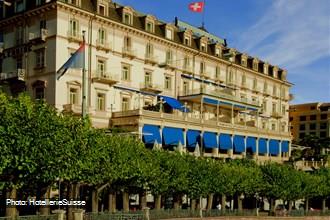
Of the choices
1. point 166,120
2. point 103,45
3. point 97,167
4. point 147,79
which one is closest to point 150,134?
point 166,120

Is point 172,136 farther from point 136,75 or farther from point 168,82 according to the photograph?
point 168,82

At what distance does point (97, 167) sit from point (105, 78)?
2501 cm

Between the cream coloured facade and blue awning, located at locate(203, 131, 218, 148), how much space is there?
12 centimetres

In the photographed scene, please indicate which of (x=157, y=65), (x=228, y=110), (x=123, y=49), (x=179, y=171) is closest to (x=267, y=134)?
(x=228, y=110)

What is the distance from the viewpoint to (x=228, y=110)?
82000 mm

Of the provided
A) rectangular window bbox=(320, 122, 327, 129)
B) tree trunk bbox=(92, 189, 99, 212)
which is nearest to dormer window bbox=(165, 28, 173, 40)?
tree trunk bbox=(92, 189, 99, 212)

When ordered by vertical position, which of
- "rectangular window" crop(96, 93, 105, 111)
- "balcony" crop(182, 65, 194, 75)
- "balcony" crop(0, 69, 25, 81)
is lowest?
"rectangular window" crop(96, 93, 105, 111)

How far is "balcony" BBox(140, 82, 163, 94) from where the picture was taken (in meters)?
67.8

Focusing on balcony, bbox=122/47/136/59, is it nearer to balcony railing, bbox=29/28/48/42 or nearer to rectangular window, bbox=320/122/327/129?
balcony railing, bbox=29/28/48/42

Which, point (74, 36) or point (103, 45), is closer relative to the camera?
point (74, 36)

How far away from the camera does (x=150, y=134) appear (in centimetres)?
6169

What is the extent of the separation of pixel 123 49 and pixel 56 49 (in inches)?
362

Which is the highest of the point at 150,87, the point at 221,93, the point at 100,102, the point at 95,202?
the point at 221,93

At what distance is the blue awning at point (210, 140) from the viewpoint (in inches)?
2739
